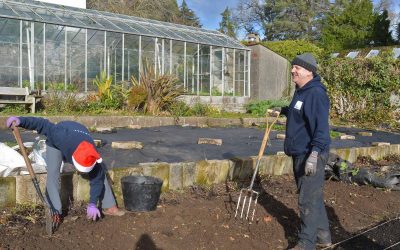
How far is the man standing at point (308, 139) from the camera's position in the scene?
369 cm

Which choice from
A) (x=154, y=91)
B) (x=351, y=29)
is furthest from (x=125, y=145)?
(x=351, y=29)

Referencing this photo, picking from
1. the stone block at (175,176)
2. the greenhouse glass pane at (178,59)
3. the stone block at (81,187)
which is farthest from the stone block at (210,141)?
the greenhouse glass pane at (178,59)

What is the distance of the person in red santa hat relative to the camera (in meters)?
3.70

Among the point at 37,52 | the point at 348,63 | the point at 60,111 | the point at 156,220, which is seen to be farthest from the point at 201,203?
the point at 348,63

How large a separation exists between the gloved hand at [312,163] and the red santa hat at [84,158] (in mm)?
1758

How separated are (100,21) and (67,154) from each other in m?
12.2

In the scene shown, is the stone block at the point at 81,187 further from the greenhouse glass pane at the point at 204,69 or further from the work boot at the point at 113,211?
the greenhouse glass pane at the point at 204,69

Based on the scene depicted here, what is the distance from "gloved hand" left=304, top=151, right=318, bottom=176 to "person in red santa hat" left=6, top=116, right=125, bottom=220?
176cm

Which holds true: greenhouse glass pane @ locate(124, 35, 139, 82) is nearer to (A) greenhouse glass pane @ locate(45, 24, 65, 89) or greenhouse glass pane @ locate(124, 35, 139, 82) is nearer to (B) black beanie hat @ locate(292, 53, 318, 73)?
(A) greenhouse glass pane @ locate(45, 24, 65, 89)

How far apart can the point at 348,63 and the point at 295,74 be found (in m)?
13.6

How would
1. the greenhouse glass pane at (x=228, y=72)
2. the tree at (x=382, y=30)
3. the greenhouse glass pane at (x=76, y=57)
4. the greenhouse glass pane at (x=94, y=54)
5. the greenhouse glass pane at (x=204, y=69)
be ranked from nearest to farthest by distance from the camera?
1. the greenhouse glass pane at (x=76, y=57)
2. the greenhouse glass pane at (x=94, y=54)
3. the greenhouse glass pane at (x=204, y=69)
4. the greenhouse glass pane at (x=228, y=72)
5. the tree at (x=382, y=30)

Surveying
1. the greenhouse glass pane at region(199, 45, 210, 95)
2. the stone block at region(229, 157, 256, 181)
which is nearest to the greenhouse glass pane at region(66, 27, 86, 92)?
the greenhouse glass pane at region(199, 45, 210, 95)

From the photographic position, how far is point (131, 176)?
14.6ft

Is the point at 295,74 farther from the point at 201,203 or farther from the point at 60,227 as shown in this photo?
the point at 60,227
